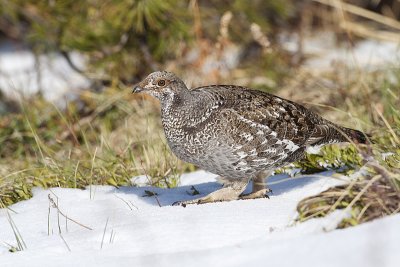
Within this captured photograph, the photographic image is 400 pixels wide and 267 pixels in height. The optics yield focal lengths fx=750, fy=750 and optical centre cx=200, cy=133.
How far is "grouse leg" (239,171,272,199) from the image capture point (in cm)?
461

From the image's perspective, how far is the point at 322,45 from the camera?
10.9 metres

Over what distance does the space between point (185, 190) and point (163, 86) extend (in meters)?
0.80

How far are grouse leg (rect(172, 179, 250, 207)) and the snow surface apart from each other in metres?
0.20

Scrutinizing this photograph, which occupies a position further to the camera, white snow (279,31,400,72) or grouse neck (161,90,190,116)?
white snow (279,31,400,72)

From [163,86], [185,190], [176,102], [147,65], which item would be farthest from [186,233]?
[147,65]

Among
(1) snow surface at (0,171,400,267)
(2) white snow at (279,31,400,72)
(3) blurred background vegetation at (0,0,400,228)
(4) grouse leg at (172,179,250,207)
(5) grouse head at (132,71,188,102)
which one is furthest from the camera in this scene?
(2) white snow at (279,31,400,72)

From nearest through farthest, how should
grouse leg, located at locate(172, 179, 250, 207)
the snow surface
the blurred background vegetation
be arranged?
the snow surface
grouse leg, located at locate(172, 179, 250, 207)
the blurred background vegetation

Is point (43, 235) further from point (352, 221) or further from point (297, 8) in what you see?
point (297, 8)

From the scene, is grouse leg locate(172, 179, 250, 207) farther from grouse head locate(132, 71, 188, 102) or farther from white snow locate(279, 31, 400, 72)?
white snow locate(279, 31, 400, 72)

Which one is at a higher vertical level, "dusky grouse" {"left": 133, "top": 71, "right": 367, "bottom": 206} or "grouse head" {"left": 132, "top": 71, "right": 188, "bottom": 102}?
"grouse head" {"left": 132, "top": 71, "right": 188, "bottom": 102}

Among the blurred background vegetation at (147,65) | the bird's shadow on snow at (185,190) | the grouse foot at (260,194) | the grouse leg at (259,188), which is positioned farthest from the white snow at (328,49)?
the grouse foot at (260,194)

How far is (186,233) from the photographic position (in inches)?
146

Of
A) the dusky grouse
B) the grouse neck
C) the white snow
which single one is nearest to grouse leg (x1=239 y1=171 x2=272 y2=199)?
the dusky grouse

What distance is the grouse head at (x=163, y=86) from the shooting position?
462 cm
